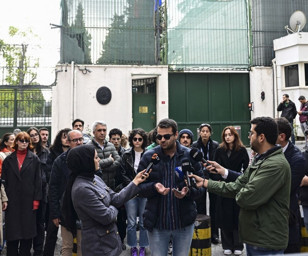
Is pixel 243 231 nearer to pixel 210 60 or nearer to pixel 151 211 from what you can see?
pixel 151 211

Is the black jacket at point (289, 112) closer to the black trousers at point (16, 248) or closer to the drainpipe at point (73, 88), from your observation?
the drainpipe at point (73, 88)

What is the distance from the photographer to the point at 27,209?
202 inches

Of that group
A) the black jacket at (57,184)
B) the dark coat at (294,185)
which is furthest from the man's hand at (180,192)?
the black jacket at (57,184)

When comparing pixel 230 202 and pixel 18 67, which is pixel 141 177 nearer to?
pixel 230 202

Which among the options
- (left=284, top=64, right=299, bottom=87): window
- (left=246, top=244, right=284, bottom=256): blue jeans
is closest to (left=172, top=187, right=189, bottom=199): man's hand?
(left=246, top=244, right=284, bottom=256): blue jeans

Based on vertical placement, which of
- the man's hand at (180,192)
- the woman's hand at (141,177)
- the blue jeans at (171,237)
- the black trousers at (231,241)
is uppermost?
the woman's hand at (141,177)

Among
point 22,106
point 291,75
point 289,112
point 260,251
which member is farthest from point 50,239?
point 291,75

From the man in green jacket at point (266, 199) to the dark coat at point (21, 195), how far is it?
332 centimetres

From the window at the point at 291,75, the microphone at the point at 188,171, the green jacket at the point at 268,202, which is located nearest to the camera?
the green jacket at the point at 268,202

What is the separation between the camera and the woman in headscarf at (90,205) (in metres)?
3.30

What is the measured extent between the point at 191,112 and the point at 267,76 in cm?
A: 462

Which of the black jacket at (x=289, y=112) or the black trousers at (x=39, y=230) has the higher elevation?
the black jacket at (x=289, y=112)

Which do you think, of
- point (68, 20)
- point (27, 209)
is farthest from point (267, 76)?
point (27, 209)

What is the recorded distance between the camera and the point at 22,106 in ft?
53.9
